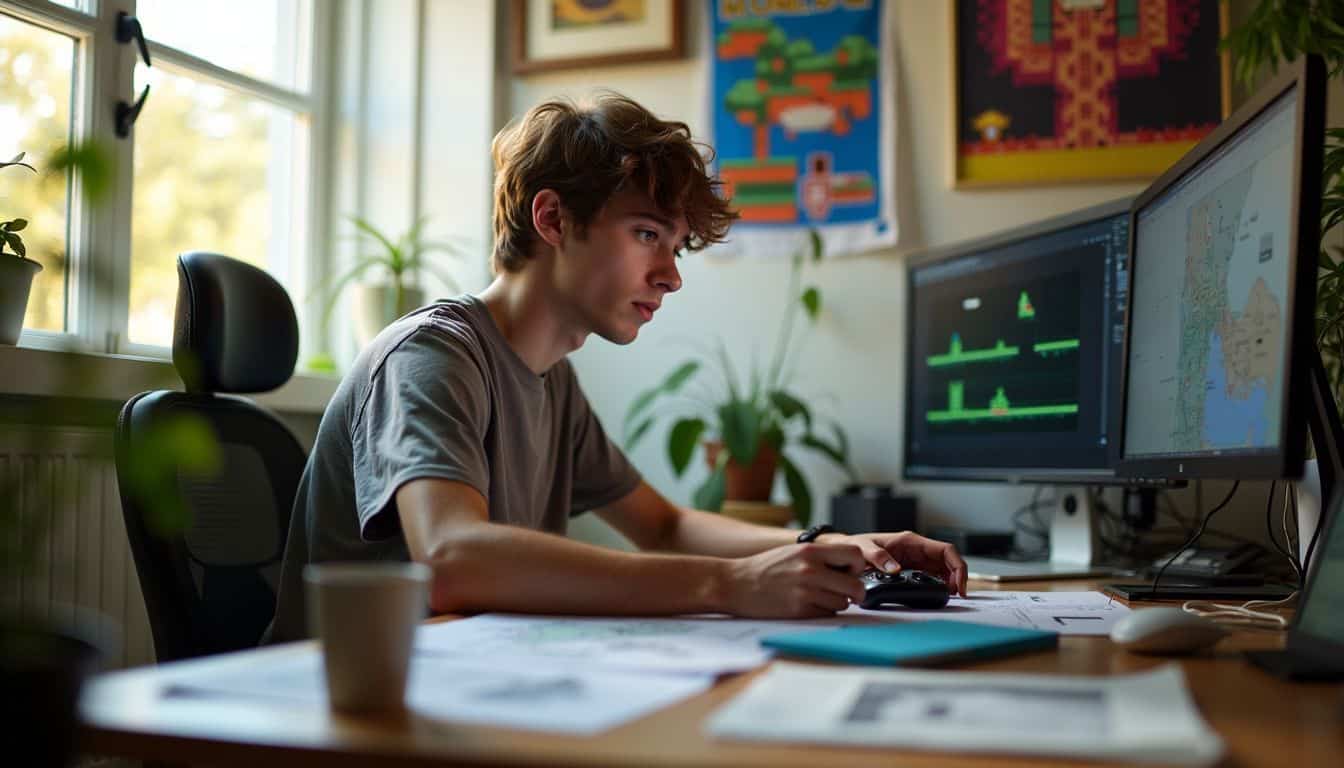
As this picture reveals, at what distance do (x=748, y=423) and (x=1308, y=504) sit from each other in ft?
4.05

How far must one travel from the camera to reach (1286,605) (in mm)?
1266

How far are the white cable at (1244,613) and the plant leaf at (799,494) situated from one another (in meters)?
1.13

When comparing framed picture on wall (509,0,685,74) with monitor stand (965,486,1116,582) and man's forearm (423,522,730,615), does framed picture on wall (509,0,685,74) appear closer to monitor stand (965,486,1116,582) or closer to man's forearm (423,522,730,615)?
monitor stand (965,486,1116,582)

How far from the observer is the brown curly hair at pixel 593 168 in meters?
1.60

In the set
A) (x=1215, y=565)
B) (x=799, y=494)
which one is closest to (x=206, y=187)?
(x=799, y=494)

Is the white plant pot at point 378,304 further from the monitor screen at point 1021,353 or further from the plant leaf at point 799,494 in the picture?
the monitor screen at point 1021,353

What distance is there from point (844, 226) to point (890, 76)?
0.34 m

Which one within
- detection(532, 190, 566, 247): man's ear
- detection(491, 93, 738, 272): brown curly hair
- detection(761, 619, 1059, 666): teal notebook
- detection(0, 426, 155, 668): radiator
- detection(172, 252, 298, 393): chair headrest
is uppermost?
detection(491, 93, 738, 272): brown curly hair

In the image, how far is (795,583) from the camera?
1.09 meters

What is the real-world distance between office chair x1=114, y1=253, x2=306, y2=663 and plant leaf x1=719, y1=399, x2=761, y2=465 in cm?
99

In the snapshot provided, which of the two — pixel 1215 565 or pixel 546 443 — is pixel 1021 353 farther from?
pixel 546 443

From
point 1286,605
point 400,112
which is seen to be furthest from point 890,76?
point 1286,605

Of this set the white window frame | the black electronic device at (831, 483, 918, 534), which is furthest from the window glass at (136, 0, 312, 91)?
the black electronic device at (831, 483, 918, 534)

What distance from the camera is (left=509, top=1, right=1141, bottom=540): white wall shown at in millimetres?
2492
